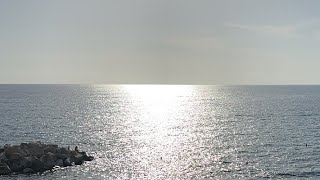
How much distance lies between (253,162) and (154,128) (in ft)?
189

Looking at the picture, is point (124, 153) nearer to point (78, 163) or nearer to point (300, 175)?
point (78, 163)

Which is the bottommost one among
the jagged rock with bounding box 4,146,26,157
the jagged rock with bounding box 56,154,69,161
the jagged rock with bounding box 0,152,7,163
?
the jagged rock with bounding box 56,154,69,161

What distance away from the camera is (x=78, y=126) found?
12094 centimetres

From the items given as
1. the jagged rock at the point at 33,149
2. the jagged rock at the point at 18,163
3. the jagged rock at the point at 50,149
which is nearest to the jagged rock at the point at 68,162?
the jagged rock at the point at 50,149

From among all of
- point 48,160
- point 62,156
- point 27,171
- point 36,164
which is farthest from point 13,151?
point 62,156

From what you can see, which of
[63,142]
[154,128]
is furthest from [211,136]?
[63,142]

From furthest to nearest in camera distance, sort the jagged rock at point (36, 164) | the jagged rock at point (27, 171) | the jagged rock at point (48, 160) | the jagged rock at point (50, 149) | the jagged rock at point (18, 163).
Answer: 1. the jagged rock at point (50, 149)
2. the jagged rock at point (48, 160)
3. the jagged rock at point (36, 164)
4. the jagged rock at point (18, 163)
5. the jagged rock at point (27, 171)

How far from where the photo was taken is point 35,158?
6450 centimetres

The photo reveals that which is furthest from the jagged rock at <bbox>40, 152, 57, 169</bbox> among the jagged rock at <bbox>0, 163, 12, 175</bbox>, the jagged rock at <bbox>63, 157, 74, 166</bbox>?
the jagged rock at <bbox>0, 163, 12, 175</bbox>

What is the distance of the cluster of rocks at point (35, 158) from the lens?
6262cm

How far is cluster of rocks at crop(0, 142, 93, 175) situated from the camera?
2466 inches

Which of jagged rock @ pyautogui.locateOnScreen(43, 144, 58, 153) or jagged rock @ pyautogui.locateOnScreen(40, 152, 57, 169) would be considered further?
jagged rock @ pyautogui.locateOnScreen(43, 144, 58, 153)

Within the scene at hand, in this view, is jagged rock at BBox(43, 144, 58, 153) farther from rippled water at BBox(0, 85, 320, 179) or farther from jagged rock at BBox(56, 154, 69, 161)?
rippled water at BBox(0, 85, 320, 179)

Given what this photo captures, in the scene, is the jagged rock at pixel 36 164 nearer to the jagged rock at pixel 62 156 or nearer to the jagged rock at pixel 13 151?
the jagged rock at pixel 13 151
